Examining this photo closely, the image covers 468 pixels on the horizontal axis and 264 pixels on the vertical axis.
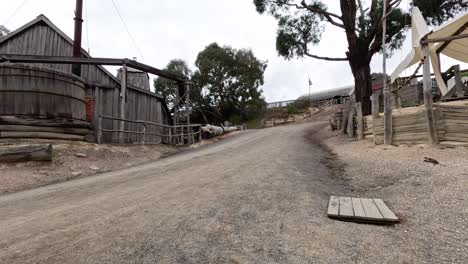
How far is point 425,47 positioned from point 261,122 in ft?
102

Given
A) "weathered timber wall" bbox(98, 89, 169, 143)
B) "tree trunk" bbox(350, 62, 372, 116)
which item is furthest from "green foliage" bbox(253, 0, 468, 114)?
"weathered timber wall" bbox(98, 89, 169, 143)

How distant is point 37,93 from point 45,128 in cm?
140

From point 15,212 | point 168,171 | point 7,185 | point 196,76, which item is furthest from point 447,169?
point 196,76

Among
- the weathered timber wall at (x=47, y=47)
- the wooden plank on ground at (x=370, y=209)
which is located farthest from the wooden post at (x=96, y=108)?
the wooden plank on ground at (x=370, y=209)

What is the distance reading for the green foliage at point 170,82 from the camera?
135 ft

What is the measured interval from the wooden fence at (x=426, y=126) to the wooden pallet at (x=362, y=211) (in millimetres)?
4148

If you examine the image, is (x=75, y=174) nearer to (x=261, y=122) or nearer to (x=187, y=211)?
(x=187, y=211)

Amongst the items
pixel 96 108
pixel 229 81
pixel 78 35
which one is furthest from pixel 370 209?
pixel 229 81

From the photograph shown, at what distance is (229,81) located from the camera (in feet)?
132

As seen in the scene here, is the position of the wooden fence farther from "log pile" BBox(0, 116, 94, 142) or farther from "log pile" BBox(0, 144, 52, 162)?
"log pile" BBox(0, 116, 94, 142)

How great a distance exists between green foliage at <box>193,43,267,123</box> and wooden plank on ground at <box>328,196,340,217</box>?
116 feet

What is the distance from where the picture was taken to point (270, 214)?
396 centimetres

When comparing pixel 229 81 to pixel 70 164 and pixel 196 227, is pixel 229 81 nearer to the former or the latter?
pixel 70 164

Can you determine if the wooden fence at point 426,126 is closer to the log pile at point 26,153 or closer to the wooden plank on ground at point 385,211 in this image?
the wooden plank on ground at point 385,211
